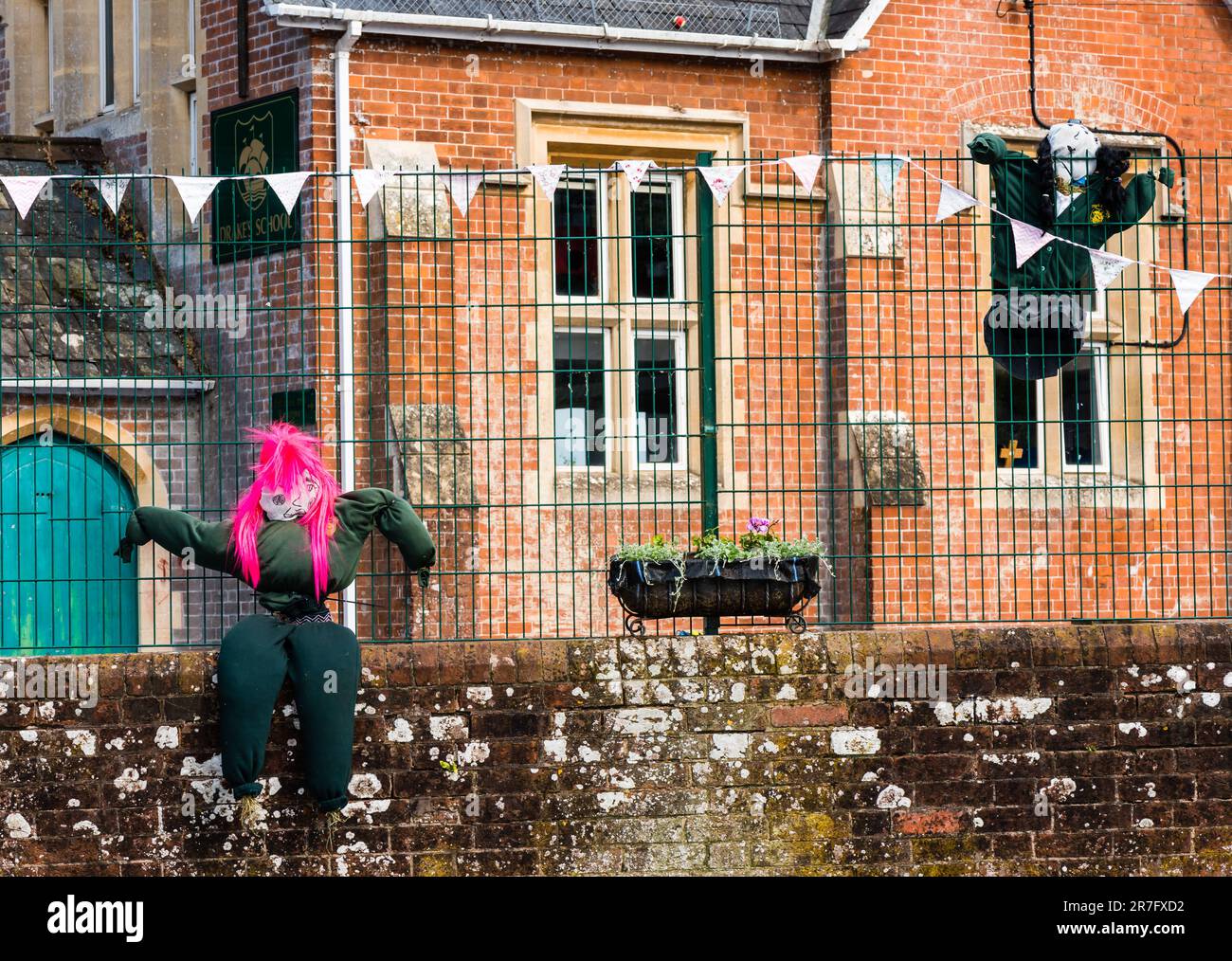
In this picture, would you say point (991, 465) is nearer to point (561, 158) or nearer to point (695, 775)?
point (561, 158)

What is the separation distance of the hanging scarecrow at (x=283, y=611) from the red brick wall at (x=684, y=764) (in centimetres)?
27

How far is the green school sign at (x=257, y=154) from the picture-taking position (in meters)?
14.2

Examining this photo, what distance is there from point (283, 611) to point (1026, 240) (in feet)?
13.3

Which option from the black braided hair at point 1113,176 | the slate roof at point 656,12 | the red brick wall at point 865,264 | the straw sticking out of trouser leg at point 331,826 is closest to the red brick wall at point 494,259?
the red brick wall at point 865,264

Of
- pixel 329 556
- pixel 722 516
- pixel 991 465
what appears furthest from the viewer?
pixel 991 465

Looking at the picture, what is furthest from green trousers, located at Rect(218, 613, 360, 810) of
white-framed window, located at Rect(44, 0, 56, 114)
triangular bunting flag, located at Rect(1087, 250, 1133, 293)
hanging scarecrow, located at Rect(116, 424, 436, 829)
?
white-framed window, located at Rect(44, 0, 56, 114)

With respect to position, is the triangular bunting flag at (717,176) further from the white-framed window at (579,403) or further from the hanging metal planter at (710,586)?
the white-framed window at (579,403)

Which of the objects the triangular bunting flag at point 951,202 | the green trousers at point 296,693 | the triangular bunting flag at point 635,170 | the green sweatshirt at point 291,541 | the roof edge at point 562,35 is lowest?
the green trousers at point 296,693

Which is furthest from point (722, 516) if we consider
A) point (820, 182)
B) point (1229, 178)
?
point (1229, 178)

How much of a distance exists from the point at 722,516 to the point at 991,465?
250 cm

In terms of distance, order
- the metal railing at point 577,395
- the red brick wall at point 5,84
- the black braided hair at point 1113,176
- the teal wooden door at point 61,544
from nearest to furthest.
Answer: the black braided hair at point 1113,176, the metal railing at point 577,395, the teal wooden door at point 61,544, the red brick wall at point 5,84

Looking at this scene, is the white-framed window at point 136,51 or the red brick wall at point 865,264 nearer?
the red brick wall at point 865,264

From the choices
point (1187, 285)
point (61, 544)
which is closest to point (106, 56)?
point (61, 544)
